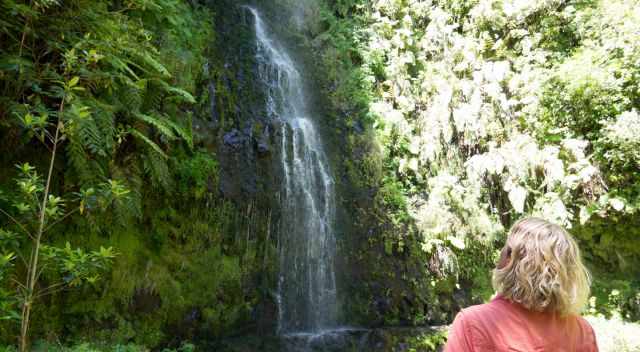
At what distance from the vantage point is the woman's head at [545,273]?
1.40 m

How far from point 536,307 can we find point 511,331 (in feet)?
0.36

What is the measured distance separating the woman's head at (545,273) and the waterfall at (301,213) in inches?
233

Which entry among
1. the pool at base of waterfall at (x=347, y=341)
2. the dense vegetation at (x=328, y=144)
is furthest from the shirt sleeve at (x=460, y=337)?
the pool at base of waterfall at (x=347, y=341)

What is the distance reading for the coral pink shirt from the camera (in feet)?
4.49

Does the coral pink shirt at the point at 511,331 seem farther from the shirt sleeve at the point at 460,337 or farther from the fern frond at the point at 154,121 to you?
the fern frond at the point at 154,121

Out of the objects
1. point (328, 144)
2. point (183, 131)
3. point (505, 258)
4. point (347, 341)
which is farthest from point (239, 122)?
point (505, 258)

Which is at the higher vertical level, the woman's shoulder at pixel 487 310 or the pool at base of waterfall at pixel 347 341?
the woman's shoulder at pixel 487 310

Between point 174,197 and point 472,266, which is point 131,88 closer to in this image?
point 174,197

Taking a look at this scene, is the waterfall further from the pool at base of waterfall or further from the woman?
the woman

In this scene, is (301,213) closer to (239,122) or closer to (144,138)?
(239,122)

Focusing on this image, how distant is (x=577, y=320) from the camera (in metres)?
1.48

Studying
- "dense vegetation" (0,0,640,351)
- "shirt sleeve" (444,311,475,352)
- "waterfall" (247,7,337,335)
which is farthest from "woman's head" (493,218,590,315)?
"waterfall" (247,7,337,335)

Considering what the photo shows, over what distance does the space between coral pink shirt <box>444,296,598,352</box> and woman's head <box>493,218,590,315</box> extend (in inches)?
1.5

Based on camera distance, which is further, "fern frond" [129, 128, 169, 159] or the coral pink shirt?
"fern frond" [129, 128, 169, 159]
